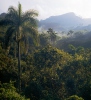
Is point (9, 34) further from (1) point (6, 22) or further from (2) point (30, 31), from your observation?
(2) point (30, 31)

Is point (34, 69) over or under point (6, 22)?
under

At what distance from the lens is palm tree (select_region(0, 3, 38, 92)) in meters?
19.1

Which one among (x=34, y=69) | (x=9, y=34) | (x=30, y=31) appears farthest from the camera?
(x=34, y=69)

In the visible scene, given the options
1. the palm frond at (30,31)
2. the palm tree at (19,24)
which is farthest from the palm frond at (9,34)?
the palm frond at (30,31)

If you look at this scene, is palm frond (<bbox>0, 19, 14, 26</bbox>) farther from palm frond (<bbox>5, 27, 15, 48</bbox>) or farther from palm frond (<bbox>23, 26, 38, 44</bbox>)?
palm frond (<bbox>23, 26, 38, 44</bbox>)

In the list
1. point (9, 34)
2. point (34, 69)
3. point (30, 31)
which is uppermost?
point (30, 31)

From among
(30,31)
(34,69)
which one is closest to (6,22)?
(30,31)

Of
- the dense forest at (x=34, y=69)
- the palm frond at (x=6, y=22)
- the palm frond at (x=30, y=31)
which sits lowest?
the dense forest at (x=34, y=69)

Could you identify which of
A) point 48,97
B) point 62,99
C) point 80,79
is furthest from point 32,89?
point 80,79

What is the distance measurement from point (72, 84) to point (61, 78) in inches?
87.0

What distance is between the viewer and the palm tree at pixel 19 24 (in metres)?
19.1

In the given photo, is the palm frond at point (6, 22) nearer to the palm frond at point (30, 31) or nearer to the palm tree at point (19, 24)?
the palm tree at point (19, 24)

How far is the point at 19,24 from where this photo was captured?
63.3 ft

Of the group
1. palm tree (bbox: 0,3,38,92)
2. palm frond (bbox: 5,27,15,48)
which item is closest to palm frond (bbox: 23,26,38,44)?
palm tree (bbox: 0,3,38,92)
